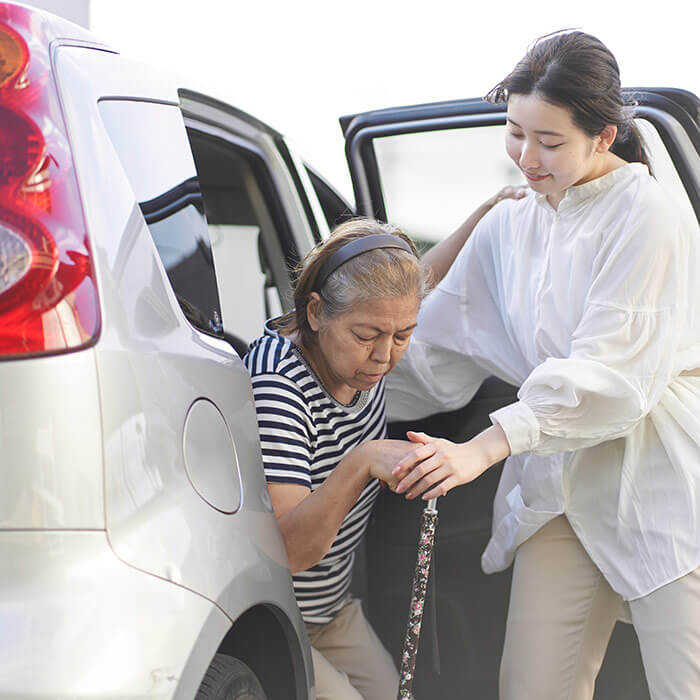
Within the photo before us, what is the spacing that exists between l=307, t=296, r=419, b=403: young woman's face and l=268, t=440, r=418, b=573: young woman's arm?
203 mm

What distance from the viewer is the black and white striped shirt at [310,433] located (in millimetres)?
1679

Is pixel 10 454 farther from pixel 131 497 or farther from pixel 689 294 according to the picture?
pixel 689 294

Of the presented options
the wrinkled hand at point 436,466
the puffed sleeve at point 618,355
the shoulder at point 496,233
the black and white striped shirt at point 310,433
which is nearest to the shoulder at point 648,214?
the puffed sleeve at point 618,355

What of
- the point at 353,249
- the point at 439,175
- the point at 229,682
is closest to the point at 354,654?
the point at 229,682

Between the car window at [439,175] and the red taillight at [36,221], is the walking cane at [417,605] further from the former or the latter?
the car window at [439,175]

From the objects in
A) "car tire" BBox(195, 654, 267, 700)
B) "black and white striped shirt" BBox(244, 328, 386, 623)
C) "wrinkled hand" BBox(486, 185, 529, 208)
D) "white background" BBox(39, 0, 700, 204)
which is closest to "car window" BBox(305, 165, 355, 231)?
"white background" BBox(39, 0, 700, 204)

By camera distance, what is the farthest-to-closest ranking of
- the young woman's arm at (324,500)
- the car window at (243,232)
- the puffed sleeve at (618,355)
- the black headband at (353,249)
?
the car window at (243,232)
the black headband at (353,249)
the puffed sleeve at (618,355)
the young woman's arm at (324,500)

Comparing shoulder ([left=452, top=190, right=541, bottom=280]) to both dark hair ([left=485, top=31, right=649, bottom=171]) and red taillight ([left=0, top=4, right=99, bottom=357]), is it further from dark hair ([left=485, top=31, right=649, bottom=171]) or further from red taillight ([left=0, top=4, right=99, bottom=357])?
red taillight ([left=0, top=4, right=99, bottom=357])

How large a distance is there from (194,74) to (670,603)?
149 cm

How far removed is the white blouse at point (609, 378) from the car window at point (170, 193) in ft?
2.19

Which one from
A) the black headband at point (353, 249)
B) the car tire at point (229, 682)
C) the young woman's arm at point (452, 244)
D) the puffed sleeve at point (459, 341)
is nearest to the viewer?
the car tire at point (229, 682)

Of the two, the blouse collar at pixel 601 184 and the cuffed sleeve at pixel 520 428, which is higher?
the blouse collar at pixel 601 184

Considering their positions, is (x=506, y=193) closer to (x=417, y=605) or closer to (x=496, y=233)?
(x=496, y=233)

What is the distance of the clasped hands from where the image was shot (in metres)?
1.63
